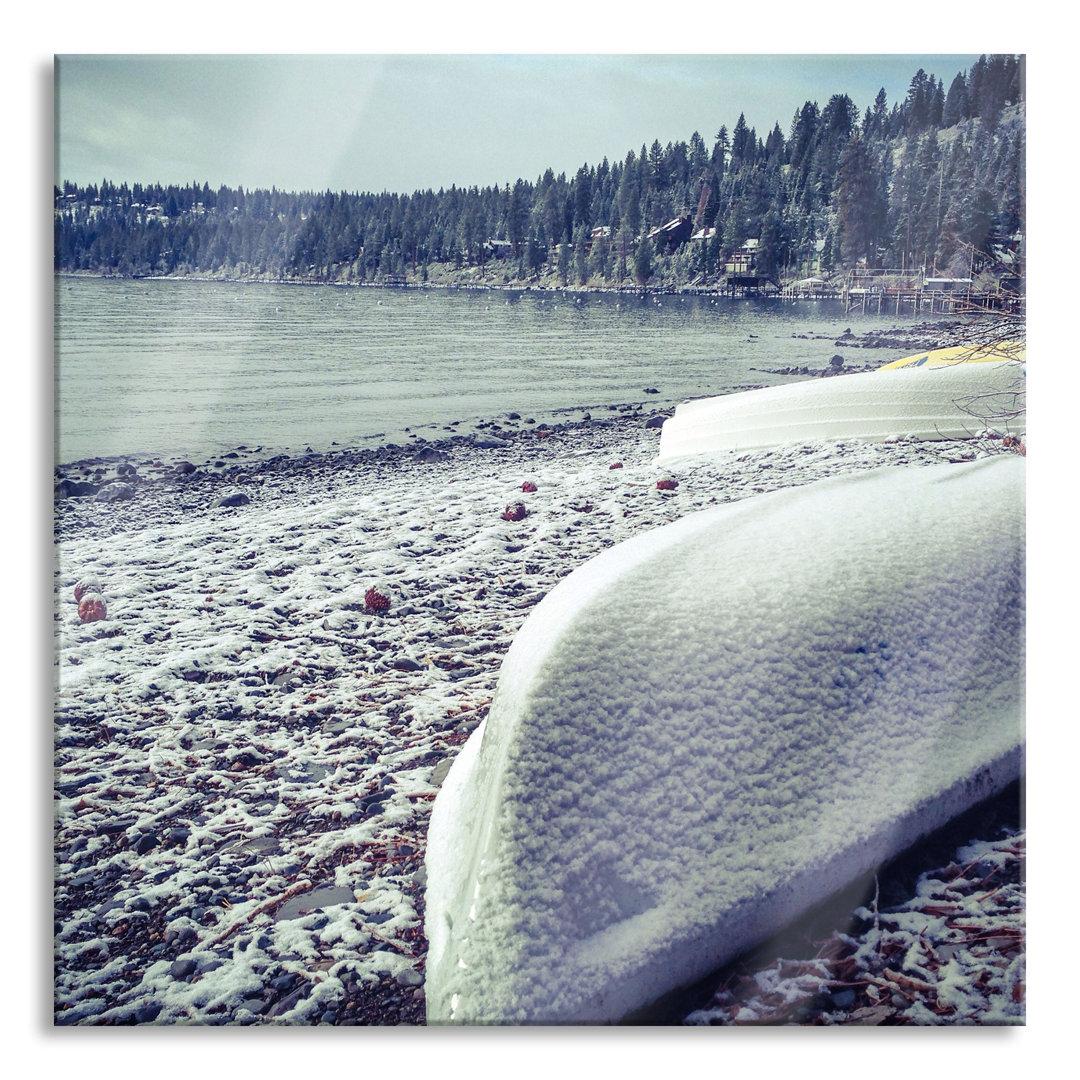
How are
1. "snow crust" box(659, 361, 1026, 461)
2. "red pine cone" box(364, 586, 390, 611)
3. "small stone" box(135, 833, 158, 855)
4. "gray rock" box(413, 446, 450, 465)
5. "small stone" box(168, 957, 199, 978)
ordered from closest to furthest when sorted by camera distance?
"small stone" box(168, 957, 199, 978)
"small stone" box(135, 833, 158, 855)
"snow crust" box(659, 361, 1026, 461)
"red pine cone" box(364, 586, 390, 611)
"gray rock" box(413, 446, 450, 465)

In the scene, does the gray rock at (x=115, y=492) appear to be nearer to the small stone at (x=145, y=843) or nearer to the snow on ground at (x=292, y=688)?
the snow on ground at (x=292, y=688)

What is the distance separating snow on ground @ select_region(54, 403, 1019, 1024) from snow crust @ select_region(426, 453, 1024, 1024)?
0.40ft

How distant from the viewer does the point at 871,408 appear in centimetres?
213

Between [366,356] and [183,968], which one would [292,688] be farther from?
[366,356]

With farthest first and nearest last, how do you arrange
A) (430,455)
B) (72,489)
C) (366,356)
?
(430,455)
(366,356)
(72,489)

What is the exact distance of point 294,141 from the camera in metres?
1.87

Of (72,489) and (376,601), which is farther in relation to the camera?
(376,601)

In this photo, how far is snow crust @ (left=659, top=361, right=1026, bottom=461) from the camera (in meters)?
1.90

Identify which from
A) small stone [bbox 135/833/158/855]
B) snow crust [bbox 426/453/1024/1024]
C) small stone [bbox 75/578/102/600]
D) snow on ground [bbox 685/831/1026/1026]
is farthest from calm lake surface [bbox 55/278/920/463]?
snow on ground [bbox 685/831/1026/1026]

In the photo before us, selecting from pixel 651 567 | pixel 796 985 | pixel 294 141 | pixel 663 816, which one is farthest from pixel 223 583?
pixel 796 985

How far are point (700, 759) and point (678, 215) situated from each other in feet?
4.64

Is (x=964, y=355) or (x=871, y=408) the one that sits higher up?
(x=964, y=355)

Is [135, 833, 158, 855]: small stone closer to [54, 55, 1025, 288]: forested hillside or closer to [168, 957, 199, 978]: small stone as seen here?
[168, 957, 199, 978]: small stone

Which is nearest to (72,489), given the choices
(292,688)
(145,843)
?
(292,688)
